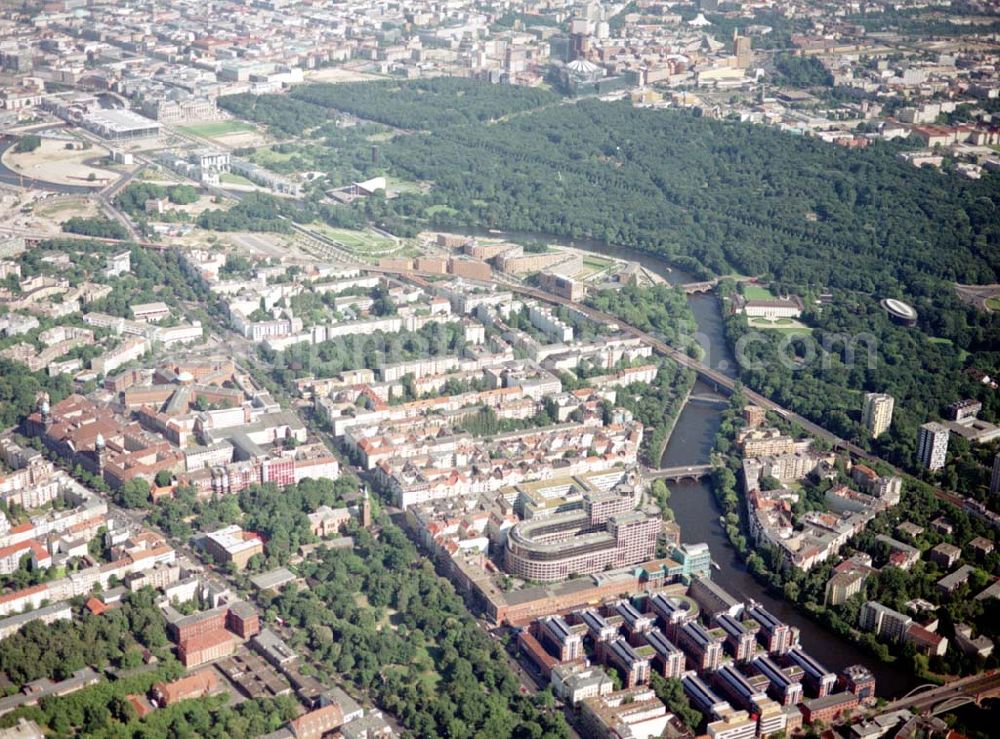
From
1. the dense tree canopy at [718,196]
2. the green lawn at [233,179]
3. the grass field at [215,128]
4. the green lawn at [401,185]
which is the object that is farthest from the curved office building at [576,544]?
the grass field at [215,128]

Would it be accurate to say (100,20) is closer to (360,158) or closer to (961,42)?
→ (360,158)

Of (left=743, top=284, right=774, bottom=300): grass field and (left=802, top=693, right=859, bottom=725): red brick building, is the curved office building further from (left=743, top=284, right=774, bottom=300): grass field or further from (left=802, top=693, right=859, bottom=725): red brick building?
(left=743, top=284, right=774, bottom=300): grass field

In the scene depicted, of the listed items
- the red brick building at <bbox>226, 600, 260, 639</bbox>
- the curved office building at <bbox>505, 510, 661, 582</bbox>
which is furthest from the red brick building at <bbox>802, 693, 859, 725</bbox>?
the red brick building at <bbox>226, 600, 260, 639</bbox>

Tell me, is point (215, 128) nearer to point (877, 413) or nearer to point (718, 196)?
point (718, 196)

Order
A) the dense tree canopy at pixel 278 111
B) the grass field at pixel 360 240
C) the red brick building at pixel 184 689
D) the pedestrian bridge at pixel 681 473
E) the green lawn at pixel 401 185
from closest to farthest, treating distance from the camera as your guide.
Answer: the red brick building at pixel 184 689 → the pedestrian bridge at pixel 681 473 → the grass field at pixel 360 240 → the green lawn at pixel 401 185 → the dense tree canopy at pixel 278 111

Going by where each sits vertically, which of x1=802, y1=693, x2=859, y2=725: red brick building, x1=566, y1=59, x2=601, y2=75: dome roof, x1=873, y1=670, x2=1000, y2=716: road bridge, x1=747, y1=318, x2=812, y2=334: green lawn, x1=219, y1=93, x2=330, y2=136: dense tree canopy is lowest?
x1=873, y1=670, x2=1000, y2=716: road bridge

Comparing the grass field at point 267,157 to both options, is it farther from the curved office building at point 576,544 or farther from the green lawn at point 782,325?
the curved office building at point 576,544

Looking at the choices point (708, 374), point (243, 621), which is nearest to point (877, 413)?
point (708, 374)
